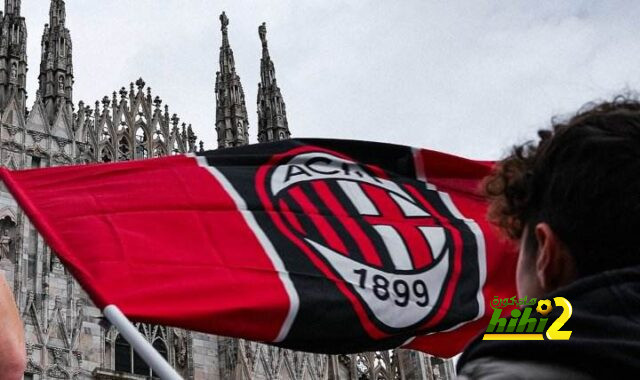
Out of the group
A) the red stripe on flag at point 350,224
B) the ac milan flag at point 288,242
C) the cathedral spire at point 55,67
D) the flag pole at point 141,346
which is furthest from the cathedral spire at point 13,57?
the flag pole at point 141,346

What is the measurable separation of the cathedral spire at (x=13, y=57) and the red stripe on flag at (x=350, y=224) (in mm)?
14062

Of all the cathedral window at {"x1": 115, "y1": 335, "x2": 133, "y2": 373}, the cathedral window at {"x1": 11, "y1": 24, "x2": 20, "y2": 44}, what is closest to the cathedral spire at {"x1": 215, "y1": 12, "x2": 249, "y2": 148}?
the cathedral window at {"x1": 11, "y1": 24, "x2": 20, "y2": 44}

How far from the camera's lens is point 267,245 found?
6391 millimetres

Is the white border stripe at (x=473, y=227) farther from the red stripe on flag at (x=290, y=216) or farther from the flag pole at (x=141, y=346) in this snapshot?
the flag pole at (x=141, y=346)

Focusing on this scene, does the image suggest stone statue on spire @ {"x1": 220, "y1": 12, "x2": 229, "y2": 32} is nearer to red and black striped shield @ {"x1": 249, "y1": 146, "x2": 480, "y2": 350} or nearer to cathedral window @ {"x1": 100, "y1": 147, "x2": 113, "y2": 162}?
cathedral window @ {"x1": 100, "y1": 147, "x2": 113, "y2": 162}

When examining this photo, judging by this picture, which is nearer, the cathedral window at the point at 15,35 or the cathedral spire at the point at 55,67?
the cathedral spire at the point at 55,67

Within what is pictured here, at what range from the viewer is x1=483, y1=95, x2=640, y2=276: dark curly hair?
1.80 m

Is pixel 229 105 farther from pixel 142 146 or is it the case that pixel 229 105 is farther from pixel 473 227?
pixel 473 227

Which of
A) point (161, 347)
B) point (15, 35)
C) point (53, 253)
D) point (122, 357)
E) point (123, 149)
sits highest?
point (15, 35)

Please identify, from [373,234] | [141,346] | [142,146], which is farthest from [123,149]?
[141,346]

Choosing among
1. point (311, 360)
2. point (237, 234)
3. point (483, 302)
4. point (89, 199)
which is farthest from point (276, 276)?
point (311, 360)

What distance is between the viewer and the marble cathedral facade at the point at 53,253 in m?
17.6

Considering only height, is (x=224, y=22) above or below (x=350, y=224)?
above

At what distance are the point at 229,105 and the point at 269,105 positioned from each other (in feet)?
3.40
